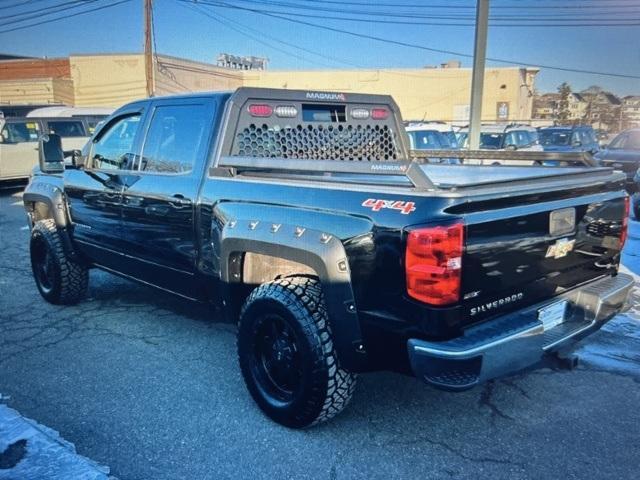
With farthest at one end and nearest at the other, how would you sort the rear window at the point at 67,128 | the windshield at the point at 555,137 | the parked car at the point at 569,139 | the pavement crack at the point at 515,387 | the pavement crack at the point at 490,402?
the rear window at the point at 67,128, the windshield at the point at 555,137, the parked car at the point at 569,139, the pavement crack at the point at 515,387, the pavement crack at the point at 490,402

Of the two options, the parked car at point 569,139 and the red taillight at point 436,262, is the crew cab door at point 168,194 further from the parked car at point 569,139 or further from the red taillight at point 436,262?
the parked car at point 569,139

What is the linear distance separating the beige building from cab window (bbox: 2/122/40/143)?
89.5ft

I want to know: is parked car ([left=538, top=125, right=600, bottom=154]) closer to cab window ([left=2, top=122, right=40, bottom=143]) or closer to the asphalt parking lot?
the asphalt parking lot

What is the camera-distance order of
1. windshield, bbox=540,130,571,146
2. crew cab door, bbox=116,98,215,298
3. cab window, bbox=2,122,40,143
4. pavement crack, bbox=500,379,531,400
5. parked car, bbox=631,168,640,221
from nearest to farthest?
pavement crack, bbox=500,379,531,400
crew cab door, bbox=116,98,215,298
parked car, bbox=631,168,640,221
cab window, bbox=2,122,40,143
windshield, bbox=540,130,571,146

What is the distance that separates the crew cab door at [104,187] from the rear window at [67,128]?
11928mm

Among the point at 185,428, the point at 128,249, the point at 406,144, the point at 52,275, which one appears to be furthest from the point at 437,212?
the point at 52,275

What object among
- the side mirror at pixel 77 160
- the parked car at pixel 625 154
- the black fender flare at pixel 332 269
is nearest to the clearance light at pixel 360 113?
the black fender flare at pixel 332 269

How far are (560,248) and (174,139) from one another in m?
2.73

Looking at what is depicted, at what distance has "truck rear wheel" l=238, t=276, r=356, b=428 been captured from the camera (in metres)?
2.96

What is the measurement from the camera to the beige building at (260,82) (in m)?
40.7

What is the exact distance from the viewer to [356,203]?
2773mm

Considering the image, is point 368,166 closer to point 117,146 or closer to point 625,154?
point 117,146

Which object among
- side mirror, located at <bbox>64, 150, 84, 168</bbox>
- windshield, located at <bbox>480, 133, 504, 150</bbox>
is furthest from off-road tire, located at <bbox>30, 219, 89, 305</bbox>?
windshield, located at <bbox>480, 133, 504, 150</bbox>

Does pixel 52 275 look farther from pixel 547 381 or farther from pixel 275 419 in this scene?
pixel 547 381
